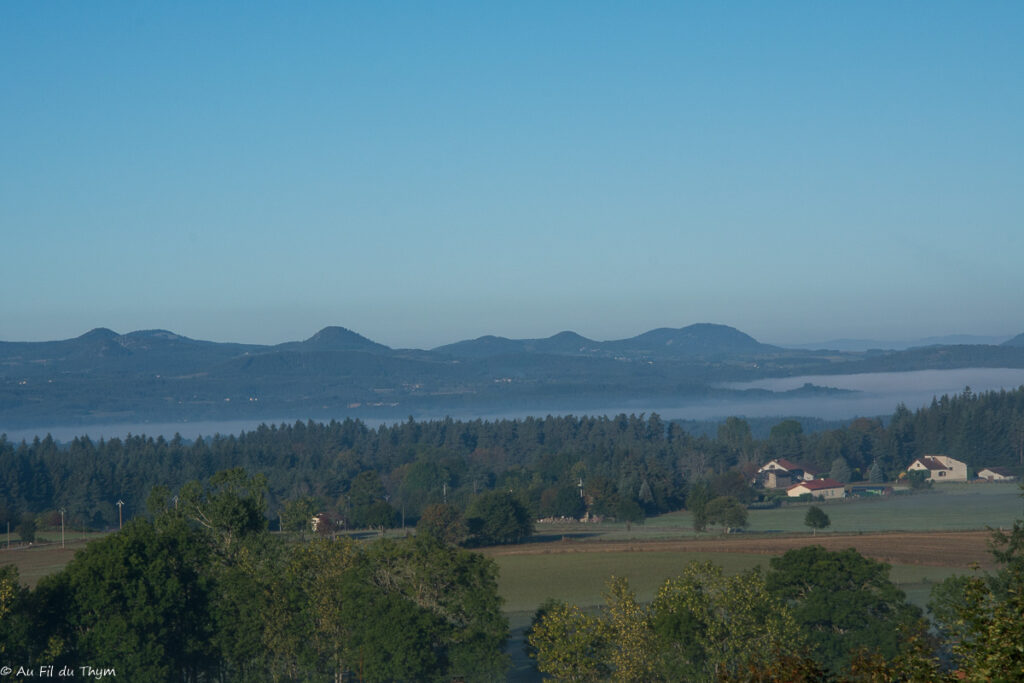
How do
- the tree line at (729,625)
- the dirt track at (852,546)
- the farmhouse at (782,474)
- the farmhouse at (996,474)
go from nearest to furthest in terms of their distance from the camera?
the tree line at (729,625) < the dirt track at (852,546) < the farmhouse at (996,474) < the farmhouse at (782,474)

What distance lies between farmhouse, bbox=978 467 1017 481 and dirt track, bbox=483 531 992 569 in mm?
64085

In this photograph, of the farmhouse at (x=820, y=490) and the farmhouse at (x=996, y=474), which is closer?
the farmhouse at (x=820, y=490)

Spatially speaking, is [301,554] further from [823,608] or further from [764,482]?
[764,482]

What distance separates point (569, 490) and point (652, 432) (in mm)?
85175

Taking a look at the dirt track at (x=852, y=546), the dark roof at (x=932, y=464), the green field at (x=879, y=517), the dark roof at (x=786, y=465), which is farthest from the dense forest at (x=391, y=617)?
the dark roof at (x=786, y=465)

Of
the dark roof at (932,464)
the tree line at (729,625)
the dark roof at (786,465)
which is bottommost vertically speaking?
the dark roof at (786,465)

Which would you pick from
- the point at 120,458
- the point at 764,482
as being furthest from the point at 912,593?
the point at 120,458

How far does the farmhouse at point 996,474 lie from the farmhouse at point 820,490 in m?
24.9

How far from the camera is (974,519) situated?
3282 inches

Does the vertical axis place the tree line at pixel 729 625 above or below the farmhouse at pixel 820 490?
above

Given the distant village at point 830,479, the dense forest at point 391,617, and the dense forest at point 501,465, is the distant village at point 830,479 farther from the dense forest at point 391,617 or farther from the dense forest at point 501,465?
the dense forest at point 391,617

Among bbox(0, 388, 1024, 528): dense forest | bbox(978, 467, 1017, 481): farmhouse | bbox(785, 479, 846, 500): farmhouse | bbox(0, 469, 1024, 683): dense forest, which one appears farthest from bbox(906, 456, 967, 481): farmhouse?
bbox(0, 469, 1024, 683): dense forest

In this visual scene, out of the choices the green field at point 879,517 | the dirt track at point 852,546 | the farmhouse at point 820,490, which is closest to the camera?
the dirt track at point 852,546

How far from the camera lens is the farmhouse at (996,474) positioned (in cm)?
12988
